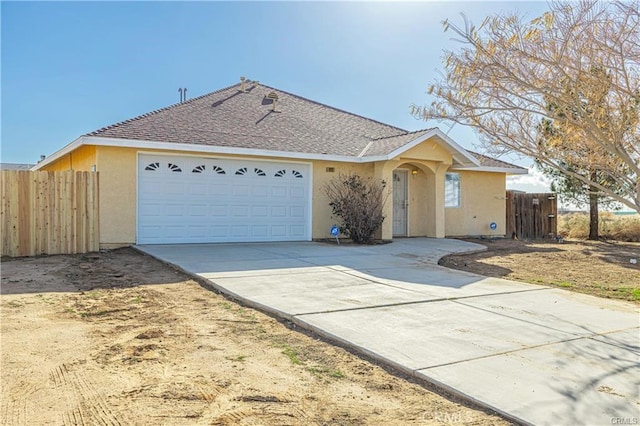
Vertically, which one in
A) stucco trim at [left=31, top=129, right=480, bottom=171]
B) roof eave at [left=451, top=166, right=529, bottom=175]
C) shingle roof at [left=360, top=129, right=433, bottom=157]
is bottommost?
roof eave at [left=451, top=166, right=529, bottom=175]

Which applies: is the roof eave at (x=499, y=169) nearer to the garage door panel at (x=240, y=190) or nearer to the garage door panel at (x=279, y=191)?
the garage door panel at (x=279, y=191)

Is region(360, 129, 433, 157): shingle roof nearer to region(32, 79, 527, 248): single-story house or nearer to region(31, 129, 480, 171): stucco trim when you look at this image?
region(32, 79, 527, 248): single-story house

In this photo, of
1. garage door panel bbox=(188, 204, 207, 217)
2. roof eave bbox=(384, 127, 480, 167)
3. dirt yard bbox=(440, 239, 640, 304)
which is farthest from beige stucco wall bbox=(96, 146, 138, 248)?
dirt yard bbox=(440, 239, 640, 304)

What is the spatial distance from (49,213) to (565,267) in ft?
39.0

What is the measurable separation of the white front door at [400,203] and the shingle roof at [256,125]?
5.52 ft

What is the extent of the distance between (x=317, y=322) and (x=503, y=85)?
4.70 metres

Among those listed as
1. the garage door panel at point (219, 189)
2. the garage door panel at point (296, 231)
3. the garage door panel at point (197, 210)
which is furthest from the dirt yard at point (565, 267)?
the garage door panel at point (197, 210)

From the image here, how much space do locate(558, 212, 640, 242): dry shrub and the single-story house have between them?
464 centimetres

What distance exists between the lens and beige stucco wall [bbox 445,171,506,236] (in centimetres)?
1733

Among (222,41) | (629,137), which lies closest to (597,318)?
(629,137)

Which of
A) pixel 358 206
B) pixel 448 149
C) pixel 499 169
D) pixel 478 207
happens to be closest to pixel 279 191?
pixel 358 206

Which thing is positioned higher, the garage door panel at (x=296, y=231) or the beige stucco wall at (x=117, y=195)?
the beige stucco wall at (x=117, y=195)

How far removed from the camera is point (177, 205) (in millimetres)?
12516

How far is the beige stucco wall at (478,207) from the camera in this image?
17.3 meters
